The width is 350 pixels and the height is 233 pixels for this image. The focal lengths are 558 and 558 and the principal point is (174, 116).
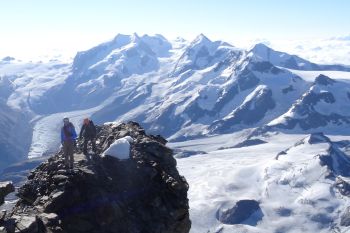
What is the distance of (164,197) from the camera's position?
4162 centimetres

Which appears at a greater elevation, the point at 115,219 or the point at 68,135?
the point at 68,135

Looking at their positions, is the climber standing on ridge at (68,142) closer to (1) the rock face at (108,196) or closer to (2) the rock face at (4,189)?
(1) the rock face at (108,196)

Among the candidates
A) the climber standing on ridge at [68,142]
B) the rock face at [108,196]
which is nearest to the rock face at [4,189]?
the rock face at [108,196]

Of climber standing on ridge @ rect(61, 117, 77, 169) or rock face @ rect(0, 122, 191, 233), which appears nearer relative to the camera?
rock face @ rect(0, 122, 191, 233)

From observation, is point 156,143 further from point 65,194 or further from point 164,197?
point 65,194

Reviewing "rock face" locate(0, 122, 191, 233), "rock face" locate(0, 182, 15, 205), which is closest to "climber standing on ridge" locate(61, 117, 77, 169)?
"rock face" locate(0, 122, 191, 233)

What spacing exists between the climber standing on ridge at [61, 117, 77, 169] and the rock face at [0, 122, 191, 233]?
698 millimetres

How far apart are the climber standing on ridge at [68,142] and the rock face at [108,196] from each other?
27.5 inches

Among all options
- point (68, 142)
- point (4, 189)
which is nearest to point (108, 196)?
point (4, 189)

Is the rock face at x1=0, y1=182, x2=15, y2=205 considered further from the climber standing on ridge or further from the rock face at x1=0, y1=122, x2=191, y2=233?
the climber standing on ridge

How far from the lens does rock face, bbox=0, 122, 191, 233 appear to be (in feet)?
119

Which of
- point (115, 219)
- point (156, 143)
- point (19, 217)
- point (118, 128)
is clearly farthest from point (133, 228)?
point (118, 128)

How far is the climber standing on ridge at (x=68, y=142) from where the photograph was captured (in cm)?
4350

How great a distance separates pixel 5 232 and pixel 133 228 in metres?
9.53
